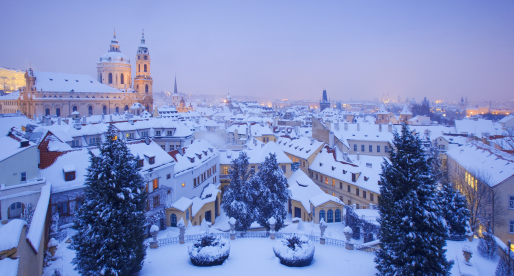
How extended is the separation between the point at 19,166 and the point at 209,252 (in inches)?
559

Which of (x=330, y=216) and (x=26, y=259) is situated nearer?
(x=26, y=259)

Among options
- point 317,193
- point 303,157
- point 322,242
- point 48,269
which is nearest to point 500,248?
point 322,242

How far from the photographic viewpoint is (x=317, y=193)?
Result: 33.2m

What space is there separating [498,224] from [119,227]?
97.2 ft

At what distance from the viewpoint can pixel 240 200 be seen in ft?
79.2

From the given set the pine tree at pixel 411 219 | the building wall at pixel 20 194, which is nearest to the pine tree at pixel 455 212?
the pine tree at pixel 411 219

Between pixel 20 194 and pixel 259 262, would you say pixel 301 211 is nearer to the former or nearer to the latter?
pixel 259 262

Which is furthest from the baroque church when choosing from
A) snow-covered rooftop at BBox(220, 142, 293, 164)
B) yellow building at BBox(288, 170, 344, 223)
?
yellow building at BBox(288, 170, 344, 223)

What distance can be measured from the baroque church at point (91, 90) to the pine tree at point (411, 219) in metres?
81.0

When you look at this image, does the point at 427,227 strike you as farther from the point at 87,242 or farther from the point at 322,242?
the point at 87,242

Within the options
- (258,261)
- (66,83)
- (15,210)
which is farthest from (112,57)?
(258,261)

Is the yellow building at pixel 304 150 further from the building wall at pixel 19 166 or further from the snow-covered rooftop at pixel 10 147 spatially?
the snow-covered rooftop at pixel 10 147

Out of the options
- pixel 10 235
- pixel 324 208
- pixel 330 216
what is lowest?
pixel 330 216

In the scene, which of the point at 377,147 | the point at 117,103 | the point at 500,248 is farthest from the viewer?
the point at 117,103
